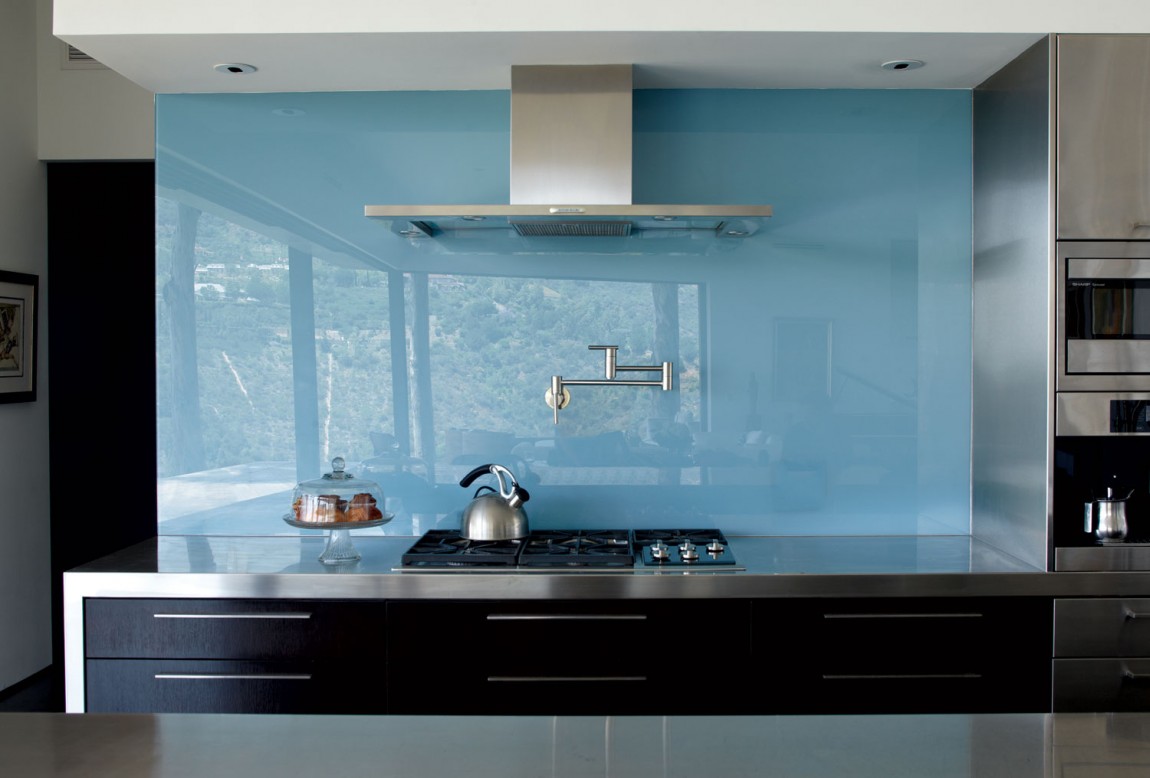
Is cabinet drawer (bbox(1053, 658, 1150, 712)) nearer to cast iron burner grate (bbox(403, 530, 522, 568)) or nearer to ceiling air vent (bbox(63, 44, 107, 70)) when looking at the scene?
cast iron burner grate (bbox(403, 530, 522, 568))

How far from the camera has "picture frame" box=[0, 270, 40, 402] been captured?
13.0 feet

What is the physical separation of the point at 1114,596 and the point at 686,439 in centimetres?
130

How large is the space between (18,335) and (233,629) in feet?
7.26

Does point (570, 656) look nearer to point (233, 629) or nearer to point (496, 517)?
point (496, 517)

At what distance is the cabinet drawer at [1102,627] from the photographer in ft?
8.48

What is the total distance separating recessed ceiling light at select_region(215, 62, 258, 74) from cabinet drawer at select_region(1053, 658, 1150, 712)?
288 centimetres

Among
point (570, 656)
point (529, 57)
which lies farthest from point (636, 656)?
point (529, 57)

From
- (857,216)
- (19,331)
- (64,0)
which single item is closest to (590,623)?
(857,216)

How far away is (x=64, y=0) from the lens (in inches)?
102

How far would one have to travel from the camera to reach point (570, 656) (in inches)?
102

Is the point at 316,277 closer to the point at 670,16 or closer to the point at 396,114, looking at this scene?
the point at 396,114

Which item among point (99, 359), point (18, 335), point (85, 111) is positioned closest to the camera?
point (18, 335)

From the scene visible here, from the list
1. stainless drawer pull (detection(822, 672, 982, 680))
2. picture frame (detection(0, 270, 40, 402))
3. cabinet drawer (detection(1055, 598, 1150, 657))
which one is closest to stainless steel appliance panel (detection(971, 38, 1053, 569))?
cabinet drawer (detection(1055, 598, 1150, 657))

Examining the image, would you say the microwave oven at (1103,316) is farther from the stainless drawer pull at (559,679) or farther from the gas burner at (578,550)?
the stainless drawer pull at (559,679)
